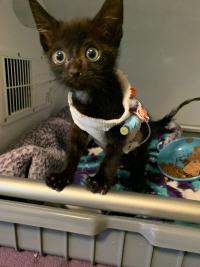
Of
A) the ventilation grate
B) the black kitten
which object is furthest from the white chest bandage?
the ventilation grate

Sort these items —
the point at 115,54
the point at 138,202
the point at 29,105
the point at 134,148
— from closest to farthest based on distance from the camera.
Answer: the point at 138,202 < the point at 115,54 < the point at 134,148 < the point at 29,105

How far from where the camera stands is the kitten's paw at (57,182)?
64 centimetres

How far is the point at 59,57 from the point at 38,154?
1.05 feet

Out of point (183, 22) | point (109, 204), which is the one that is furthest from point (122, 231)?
point (183, 22)

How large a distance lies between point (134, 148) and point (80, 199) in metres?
0.38

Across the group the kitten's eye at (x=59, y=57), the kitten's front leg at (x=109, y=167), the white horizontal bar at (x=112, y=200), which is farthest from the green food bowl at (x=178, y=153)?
the kitten's eye at (x=59, y=57)

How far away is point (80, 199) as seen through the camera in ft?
2.02

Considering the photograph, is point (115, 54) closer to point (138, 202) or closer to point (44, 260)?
point (138, 202)

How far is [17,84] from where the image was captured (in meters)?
1.07

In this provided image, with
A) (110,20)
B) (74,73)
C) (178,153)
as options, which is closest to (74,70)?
(74,73)

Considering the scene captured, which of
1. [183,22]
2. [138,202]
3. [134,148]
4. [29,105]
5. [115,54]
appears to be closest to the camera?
[138,202]

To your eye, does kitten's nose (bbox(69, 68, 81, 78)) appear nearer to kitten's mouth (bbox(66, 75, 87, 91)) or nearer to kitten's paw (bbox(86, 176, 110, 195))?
kitten's mouth (bbox(66, 75, 87, 91))

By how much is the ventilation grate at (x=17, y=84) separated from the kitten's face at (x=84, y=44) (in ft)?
1.12

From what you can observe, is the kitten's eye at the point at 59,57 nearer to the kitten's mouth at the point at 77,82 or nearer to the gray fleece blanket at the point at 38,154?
the kitten's mouth at the point at 77,82
